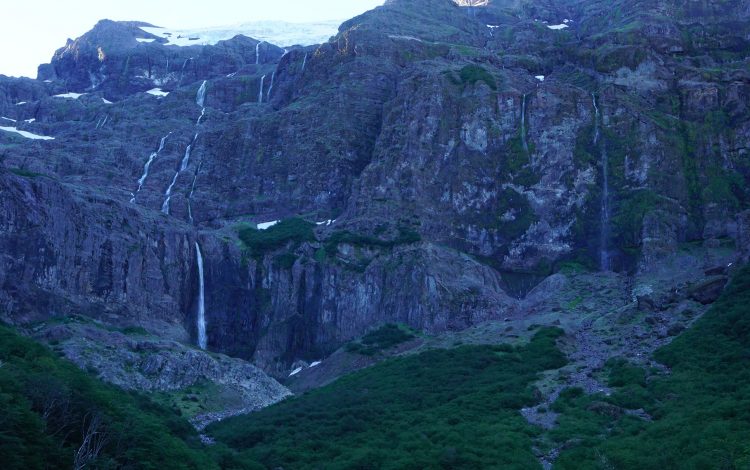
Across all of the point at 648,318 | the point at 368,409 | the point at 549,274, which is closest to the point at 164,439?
the point at 368,409

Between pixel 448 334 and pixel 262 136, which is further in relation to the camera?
pixel 262 136

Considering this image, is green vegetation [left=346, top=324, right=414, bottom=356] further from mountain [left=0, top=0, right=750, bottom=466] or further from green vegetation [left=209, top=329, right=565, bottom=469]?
green vegetation [left=209, top=329, right=565, bottom=469]

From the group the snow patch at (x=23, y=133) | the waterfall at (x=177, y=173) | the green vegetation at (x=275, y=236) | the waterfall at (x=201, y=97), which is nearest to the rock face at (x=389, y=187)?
the waterfall at (x=177, y=173)

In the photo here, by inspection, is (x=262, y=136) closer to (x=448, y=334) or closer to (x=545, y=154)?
(x=545, y=154)

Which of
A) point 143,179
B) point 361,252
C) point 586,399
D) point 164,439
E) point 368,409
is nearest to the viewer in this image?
point 164,439

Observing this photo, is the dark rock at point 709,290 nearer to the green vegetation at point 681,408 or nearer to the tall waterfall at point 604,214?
the green vegetation at point 681,408

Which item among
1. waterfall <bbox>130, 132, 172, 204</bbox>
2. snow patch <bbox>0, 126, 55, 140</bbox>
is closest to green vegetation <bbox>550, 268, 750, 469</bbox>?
waterfall <bbox>130, 132, 172, 204</bbox>
